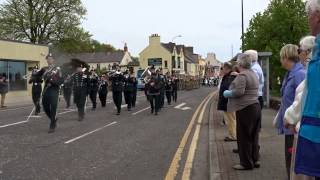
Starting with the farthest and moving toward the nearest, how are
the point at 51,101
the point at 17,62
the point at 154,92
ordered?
the point at 17,62, the point at 154,92, the point at 51,101

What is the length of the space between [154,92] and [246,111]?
1351 centimetres

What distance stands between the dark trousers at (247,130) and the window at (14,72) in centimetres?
3210

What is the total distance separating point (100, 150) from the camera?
448 inches

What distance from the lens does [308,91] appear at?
341 cm

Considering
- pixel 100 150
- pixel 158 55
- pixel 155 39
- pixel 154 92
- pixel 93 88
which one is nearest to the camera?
pixel 100 150

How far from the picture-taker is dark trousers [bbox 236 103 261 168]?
8.40m

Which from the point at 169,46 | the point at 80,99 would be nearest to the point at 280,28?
the point at 80,99

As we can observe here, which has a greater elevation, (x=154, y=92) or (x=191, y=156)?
(x=154, y=92)

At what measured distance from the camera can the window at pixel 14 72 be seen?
39.2 meters

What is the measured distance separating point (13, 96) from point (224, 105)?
93.1 ft

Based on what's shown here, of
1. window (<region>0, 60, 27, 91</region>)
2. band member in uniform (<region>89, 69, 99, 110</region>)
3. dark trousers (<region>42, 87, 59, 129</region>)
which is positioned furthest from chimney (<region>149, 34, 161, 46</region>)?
dark trousers (<region>42, 87, 59, 129</region>)

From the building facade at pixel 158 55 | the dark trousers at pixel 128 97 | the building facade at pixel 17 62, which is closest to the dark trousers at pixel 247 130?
the dark trousers at pixel 128 97

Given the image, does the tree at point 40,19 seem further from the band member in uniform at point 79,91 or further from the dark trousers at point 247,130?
the dark trousers at point 247,130

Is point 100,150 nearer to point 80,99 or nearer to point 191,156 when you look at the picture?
point 191,156
